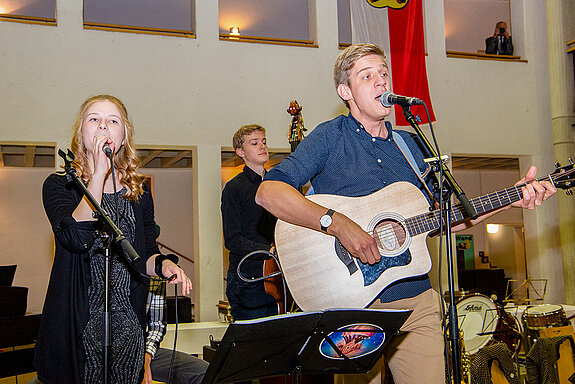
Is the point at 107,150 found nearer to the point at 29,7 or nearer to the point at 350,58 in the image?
the point at 350,58

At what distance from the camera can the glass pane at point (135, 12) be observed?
44.2 feet

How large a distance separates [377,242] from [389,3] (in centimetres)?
591

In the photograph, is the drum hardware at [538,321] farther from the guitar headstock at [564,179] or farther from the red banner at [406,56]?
the guitar headstock at [564,179]

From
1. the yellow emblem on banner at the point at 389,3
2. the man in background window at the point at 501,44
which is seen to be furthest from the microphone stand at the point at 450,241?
the man in background window at the point at 501,44

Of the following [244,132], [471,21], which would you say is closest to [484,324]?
[244,132]

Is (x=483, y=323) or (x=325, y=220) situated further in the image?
(x=483, y=323)

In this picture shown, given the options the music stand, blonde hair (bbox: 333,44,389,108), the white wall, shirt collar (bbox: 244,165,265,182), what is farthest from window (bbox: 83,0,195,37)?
the music stand

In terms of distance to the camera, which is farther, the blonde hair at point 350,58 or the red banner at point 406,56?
the red banner at point 406,56

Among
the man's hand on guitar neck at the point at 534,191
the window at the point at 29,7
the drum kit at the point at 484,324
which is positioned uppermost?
the window at the point at 29,7

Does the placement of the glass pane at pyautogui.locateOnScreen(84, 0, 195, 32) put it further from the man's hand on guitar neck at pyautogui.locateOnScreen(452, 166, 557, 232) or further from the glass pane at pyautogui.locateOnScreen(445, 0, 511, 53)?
Answer: the man's hand on guitar neck at pyautogui.locateOnScreen(452, 166, 557, 232)

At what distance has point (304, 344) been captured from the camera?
7.72 ft

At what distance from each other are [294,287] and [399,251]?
52 cm

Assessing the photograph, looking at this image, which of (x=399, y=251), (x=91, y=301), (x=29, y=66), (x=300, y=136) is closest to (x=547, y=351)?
(x=300, y=136)

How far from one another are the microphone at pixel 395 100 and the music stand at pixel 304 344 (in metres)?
0.88
